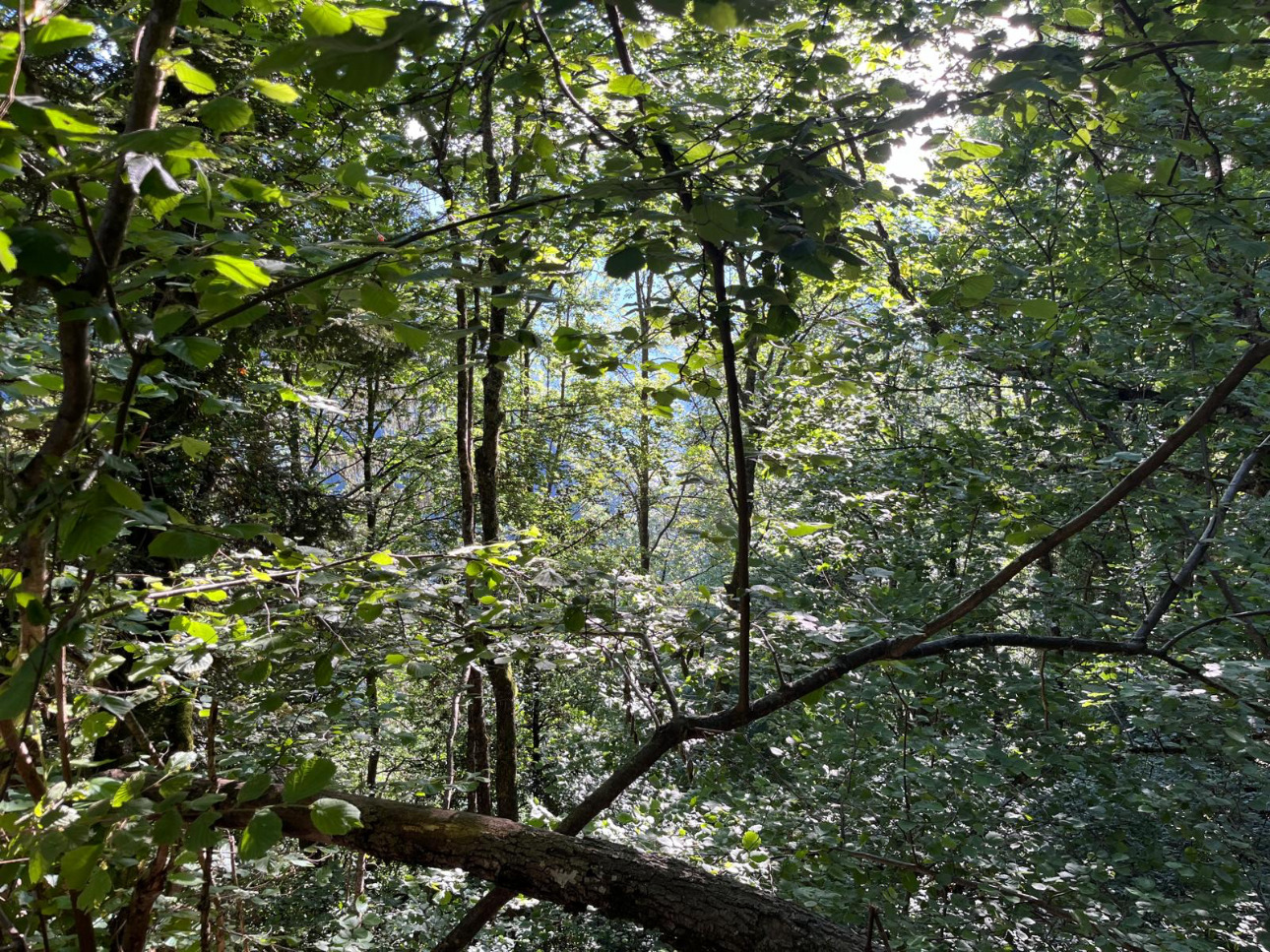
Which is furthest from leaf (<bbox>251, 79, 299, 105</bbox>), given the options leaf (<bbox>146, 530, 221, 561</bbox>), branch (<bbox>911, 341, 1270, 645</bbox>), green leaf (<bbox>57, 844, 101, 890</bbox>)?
branch (<bbox>911, 341, 1270, 645</bbox>)

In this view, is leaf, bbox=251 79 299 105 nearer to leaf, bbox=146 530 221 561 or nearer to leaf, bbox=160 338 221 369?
leaf, bbox=160 338 221 369

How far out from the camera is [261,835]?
1.11m

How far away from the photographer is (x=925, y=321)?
3992mm

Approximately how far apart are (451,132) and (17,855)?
217cm

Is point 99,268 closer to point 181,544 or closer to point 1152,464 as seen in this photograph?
point 181,544

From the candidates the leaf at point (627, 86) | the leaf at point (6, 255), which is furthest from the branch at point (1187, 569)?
the leaf at point (6, 255)

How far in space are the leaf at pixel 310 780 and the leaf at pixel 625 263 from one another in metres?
0.85

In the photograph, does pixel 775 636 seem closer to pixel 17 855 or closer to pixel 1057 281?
pixel 17 855

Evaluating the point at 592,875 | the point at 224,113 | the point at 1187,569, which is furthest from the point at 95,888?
the point at 1187,569

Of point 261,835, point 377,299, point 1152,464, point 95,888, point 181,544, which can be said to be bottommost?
point 95,888

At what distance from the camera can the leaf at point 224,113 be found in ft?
3.29

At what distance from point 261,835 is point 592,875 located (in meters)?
1.31

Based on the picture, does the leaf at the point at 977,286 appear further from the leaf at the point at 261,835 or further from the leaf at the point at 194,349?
the leaf at the point at 261,835

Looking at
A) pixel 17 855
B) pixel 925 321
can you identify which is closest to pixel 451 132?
pixel 17 855
